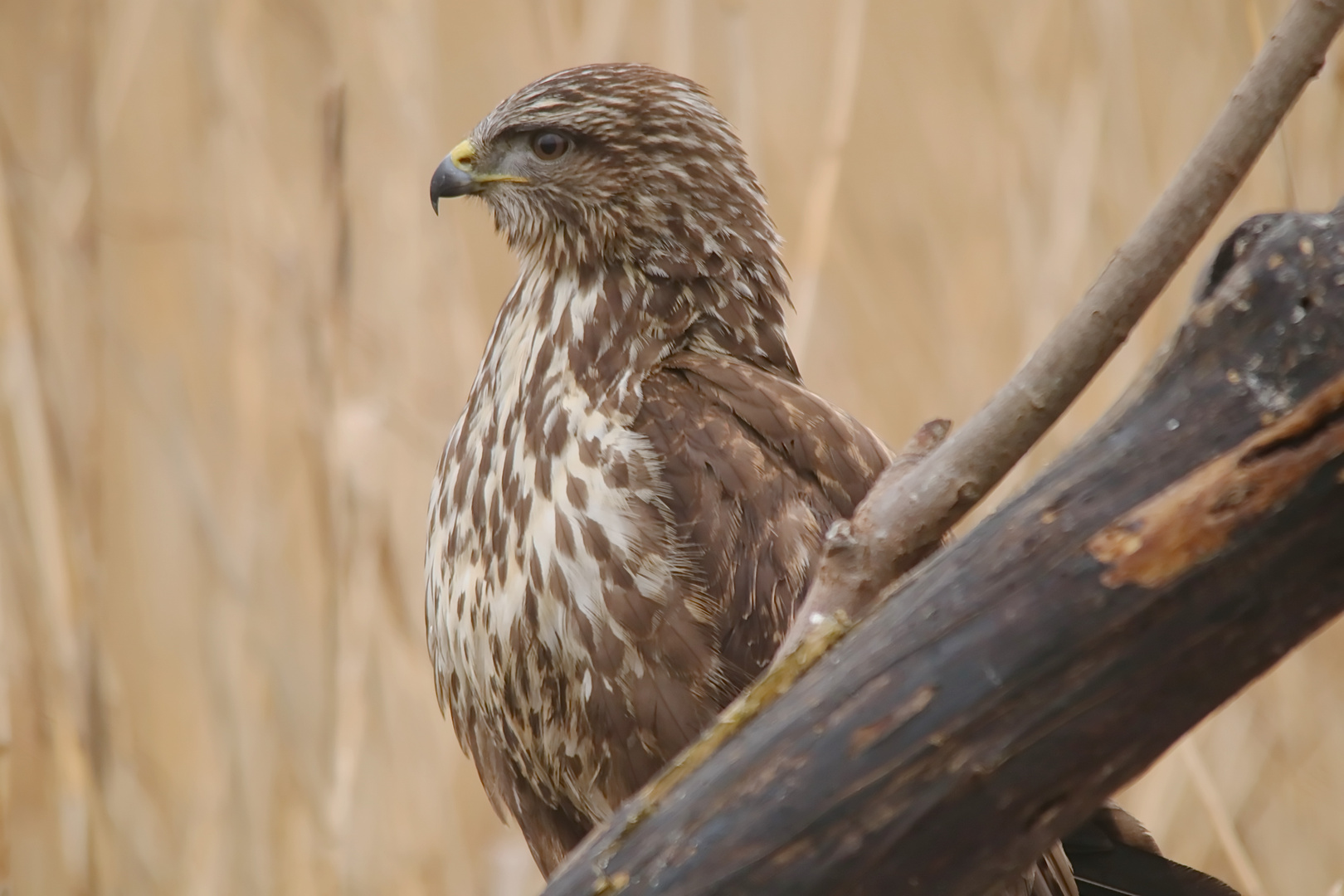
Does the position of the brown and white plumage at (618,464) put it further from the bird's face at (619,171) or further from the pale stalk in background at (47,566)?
the pale stalk in background at (47,566)

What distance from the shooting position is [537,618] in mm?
1610

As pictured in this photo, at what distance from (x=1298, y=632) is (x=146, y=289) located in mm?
2692

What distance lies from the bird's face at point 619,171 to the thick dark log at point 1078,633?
0.91 m

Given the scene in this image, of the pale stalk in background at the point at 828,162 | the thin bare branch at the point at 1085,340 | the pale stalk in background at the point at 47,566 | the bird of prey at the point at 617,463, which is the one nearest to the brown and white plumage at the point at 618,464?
the bird of prey at the point at 617,463

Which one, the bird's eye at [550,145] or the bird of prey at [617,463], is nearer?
the bird of prey at [617,463]

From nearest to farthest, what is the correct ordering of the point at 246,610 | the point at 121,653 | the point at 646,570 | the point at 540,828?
the point at 646,570
the point at 540,828
the point at 246,610
the point at 121,653

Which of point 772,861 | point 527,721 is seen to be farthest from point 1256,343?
point 527,721

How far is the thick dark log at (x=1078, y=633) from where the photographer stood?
96cm

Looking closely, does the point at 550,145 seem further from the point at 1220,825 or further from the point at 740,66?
the point at 1220,825

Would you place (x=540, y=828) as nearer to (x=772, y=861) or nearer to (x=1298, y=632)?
(x=772, y=861)

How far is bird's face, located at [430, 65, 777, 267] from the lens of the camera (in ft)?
6.13

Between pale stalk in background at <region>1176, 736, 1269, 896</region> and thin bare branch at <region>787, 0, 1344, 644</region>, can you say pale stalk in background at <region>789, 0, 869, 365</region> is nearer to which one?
pale stalk in background at <region>1176, 736, 1269, 896</region>

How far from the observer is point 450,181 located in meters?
1.93

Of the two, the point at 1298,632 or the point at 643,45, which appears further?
the point at 643,45
